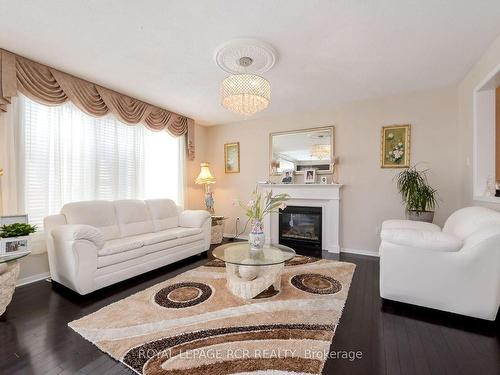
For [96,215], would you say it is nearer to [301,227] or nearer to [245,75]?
[245,75]

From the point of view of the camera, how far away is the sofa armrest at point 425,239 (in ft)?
6.27

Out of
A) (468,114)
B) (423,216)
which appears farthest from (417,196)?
(468,114)

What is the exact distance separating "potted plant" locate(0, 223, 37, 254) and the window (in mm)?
617

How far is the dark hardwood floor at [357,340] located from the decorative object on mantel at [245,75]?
85.4 inches

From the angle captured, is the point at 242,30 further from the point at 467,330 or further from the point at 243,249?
the point at 467,330

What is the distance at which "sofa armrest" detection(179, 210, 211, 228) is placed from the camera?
147 inches

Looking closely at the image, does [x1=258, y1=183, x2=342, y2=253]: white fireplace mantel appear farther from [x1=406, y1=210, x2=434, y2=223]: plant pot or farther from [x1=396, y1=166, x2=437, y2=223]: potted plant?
[x1=406, y1=210, x2=434, y2=223]: plant pot

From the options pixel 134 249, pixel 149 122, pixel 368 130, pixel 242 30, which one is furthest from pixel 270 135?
pixel 134 249

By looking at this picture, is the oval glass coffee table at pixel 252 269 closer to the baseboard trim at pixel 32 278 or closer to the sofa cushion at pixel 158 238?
the sofa cushion at pixel 158 238

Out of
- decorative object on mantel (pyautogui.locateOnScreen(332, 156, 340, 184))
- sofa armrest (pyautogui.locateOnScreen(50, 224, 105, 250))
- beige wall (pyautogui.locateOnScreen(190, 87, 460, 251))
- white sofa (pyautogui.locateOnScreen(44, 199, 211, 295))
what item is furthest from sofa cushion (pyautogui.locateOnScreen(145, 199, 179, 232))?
decorative object on mantel (pyautogui.locateOnScreen(332, 156, 340, 184))

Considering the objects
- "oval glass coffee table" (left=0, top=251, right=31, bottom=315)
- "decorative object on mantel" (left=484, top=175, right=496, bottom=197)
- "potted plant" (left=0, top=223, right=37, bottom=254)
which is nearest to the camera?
"oval glass coffee table" (left=0, top=251, right=31, bottom=315)

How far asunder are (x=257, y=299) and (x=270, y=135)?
3.15 m

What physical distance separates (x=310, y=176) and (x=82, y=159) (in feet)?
11.2

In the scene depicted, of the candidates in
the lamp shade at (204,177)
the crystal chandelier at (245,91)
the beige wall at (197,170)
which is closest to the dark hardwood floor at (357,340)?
the crystal chandelier at (245,91)
